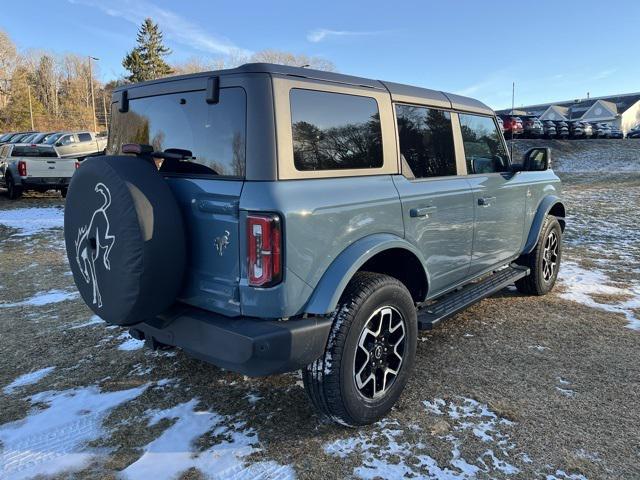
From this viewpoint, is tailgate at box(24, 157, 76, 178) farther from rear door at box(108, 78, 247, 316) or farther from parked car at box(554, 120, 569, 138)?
parked car at box(554, 120, 569, 138)

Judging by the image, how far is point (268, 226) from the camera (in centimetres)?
232

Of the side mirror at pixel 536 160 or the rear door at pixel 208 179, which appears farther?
the side mirror at pixel 536 160

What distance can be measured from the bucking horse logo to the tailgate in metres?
13.6

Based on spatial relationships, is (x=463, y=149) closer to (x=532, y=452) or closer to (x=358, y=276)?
(x=358, y=276)

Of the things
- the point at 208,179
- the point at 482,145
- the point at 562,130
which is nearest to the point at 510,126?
the point at 562,130

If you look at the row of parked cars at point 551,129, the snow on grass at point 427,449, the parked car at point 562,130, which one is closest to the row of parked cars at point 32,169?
the snow on grass at point 427,449

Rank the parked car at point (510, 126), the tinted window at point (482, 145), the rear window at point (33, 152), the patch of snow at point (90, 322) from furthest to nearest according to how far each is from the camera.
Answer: the parked car at point (510, 126), the rear window at point (33, 152), the patch of snow at point (90, 322), the tinted window at point (482, 145)

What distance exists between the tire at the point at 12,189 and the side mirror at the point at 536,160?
14785 millimetres

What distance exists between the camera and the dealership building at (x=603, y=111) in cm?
7025

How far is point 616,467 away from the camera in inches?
99.0

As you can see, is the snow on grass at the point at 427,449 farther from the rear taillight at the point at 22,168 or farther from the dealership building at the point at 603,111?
the dealership building at the point at 603,111

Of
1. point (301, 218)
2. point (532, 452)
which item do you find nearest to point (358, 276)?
point (301, 218)

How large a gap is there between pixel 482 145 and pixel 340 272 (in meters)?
2.43

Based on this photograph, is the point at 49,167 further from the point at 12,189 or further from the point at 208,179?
the point at 208,179
